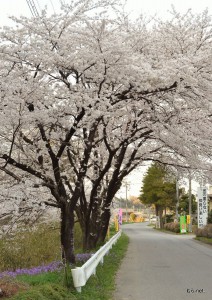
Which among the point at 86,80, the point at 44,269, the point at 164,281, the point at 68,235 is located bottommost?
the point at 164,281

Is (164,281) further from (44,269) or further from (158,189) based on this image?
(158,189)

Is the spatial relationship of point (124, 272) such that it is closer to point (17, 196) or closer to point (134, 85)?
point (17, 196)

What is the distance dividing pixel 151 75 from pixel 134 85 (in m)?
0.78

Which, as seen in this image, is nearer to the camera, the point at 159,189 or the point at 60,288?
the point at 60,288

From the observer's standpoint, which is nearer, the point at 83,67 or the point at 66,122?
the point at 83,67

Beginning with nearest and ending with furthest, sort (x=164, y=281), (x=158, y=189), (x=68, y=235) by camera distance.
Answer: (x=164, y=281) < (x=68, y=235) < (x=158, y=189)

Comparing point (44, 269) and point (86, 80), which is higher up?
point (86, 80)

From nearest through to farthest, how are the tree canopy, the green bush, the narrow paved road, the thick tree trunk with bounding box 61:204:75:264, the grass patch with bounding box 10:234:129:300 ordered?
the grass patch with bounding box 10:234:129:300 → the narrow paved road → the thick tree trunk with bounding box 61:204:75:264 → the green bush → the tree canopy

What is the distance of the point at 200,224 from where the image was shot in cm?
3059

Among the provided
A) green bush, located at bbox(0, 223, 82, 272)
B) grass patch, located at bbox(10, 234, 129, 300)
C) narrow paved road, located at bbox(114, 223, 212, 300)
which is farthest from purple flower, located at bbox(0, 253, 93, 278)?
green bush, located at bbox(0, 223, 82, 272)

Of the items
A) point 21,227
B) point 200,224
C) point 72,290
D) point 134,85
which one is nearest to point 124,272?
point 21,227

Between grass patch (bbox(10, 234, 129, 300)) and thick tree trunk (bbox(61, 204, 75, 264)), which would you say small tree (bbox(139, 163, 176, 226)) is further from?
grass patch (bbox(10, 234, 129, 300))

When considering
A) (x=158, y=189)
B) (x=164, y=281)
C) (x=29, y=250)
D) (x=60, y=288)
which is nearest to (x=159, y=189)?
(x=158, y=189)

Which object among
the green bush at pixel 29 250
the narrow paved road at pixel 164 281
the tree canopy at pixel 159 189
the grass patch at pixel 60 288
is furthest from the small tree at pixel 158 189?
the grass patch at pixel 60 288
